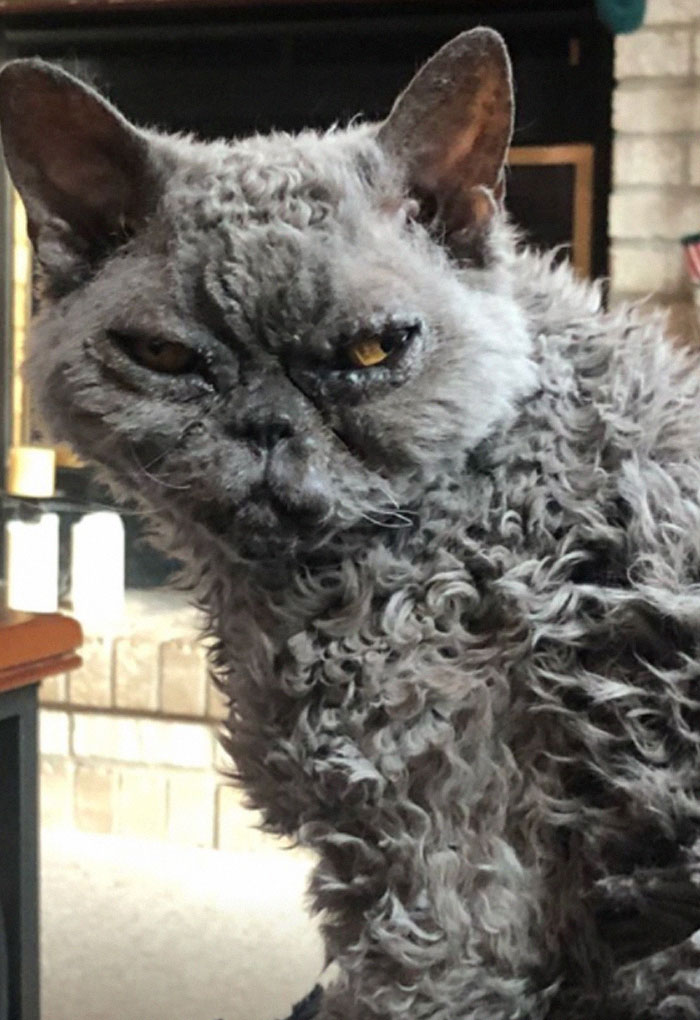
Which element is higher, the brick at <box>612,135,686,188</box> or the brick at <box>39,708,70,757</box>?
the brick at <box>612,135,686,188</box>

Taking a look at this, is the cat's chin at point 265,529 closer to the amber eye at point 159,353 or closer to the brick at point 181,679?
the amber eye at point 159,353

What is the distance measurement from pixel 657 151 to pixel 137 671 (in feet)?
4.13

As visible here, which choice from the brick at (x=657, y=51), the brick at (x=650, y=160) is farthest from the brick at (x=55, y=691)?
the brick at (x=657, y=51)

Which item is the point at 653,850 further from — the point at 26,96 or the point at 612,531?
the point at 26,96

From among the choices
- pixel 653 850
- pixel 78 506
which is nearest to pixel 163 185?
pixel 653 850

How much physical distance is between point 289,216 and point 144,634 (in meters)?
1.51

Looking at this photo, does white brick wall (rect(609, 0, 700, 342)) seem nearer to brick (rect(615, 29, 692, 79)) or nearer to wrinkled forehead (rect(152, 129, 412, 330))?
brick (rect(615, 29, 692, 79))

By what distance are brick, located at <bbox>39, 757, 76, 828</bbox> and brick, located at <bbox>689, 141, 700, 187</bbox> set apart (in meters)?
1.48

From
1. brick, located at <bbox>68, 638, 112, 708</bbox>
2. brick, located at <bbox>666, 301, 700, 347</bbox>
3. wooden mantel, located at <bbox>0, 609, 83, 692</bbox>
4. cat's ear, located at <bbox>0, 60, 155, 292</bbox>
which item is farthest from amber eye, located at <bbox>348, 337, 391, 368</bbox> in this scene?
brick, located at <bbox>68, 638, 112, 708</bbox>

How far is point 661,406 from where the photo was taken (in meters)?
0.48

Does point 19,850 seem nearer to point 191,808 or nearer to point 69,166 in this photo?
point 69,166

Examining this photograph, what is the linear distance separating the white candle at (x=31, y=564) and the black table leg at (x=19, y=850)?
955 mm

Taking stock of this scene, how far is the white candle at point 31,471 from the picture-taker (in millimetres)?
2006

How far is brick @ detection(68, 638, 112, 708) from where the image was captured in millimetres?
1899
